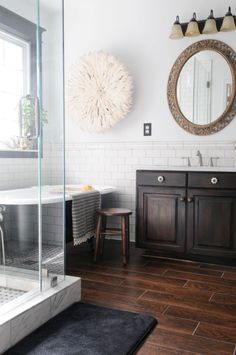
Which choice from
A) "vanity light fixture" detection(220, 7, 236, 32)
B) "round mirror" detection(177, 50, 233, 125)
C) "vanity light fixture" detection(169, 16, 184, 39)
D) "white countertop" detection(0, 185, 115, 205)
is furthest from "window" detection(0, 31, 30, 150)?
"vanity light fixture" detection(220, 7, 236, 32)

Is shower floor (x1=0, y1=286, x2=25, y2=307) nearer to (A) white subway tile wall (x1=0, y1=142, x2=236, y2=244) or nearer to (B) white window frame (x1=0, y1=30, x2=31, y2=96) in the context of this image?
(B) white window frame (x1=0, y1=30, x2=31, y2=96)

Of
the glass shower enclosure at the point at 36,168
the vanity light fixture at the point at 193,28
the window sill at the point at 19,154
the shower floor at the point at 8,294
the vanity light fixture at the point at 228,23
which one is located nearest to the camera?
the shower floor at the point at 8,294

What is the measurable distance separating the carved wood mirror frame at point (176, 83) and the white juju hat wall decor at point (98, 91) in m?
0.47

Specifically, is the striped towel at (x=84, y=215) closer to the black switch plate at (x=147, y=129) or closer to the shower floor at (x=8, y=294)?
the black switch plate at (x=147, y=129)

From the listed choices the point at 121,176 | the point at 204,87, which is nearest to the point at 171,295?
the point at 121,176

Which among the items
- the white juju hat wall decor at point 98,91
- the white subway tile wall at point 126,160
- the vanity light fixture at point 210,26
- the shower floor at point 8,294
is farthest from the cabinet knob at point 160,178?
the shower floor at point 8,294

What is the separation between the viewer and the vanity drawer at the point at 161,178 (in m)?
3.32

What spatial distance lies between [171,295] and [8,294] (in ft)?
3.87

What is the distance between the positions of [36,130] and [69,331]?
104 centimetres

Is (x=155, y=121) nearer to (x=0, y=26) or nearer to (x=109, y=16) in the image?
(x=109, y=16)

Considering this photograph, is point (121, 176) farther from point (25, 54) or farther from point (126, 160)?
point (25, 54)

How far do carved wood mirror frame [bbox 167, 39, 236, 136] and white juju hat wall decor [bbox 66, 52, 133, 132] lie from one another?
0.47 m

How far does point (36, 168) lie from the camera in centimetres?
206

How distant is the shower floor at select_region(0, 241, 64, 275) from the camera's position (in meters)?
2.07
